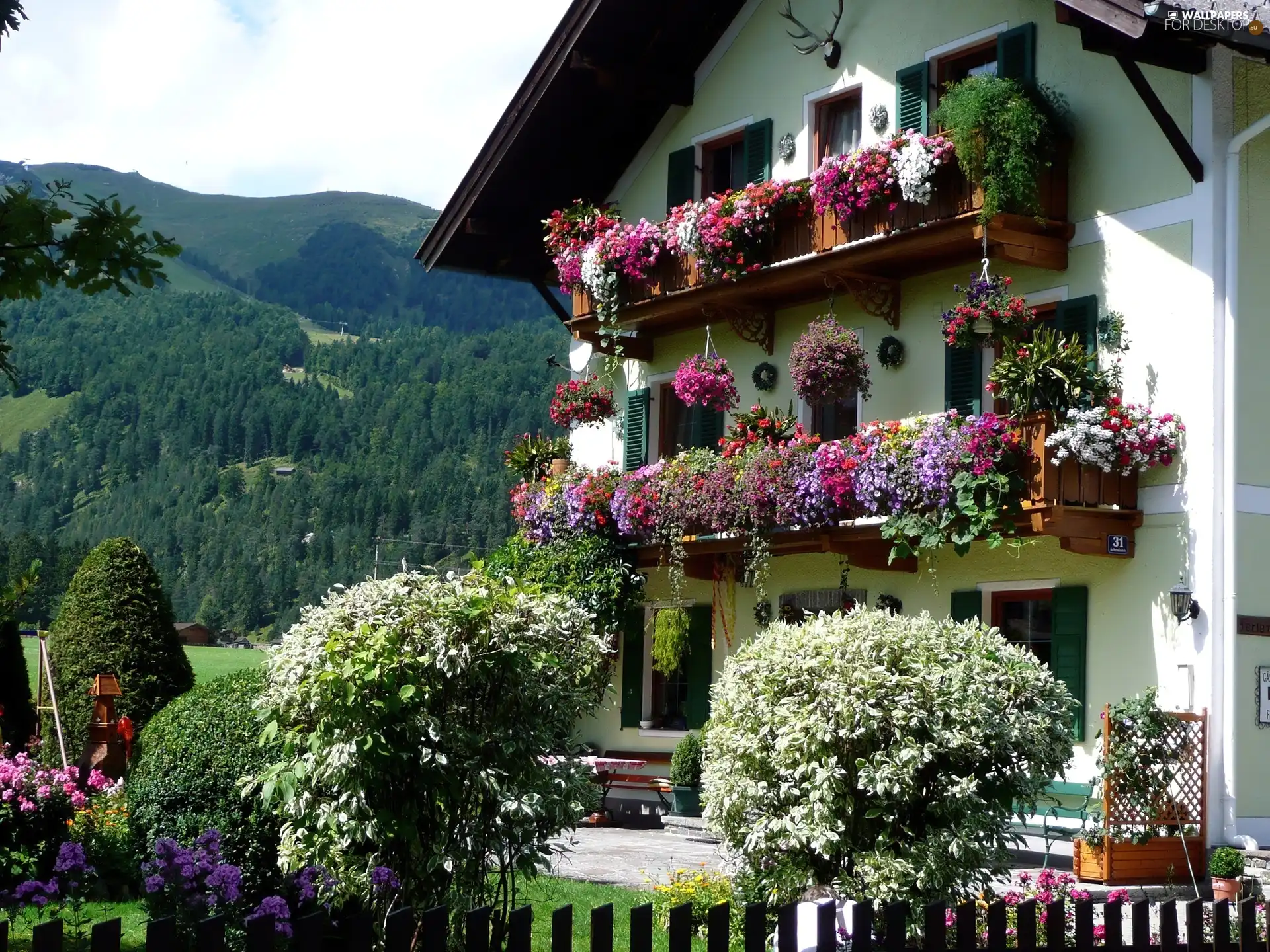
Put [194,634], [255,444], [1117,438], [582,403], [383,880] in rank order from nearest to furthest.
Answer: [383,880]
[1117,438]
[582,403]
[194,634]
[255,444]

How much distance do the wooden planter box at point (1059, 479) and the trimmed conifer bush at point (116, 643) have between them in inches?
378

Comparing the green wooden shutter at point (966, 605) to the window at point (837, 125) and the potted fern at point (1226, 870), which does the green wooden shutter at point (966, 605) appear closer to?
the potted fern at point (1226, 870)

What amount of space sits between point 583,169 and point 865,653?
42.2 ft

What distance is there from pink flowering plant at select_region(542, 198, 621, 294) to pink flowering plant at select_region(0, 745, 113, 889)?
9.42 meters

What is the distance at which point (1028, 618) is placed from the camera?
1508 cm

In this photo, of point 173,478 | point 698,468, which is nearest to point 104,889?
point 698,468

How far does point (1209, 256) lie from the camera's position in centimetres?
1345

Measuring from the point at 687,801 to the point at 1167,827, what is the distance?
19.4 feet

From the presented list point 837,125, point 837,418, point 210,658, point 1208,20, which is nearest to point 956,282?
point 837,418

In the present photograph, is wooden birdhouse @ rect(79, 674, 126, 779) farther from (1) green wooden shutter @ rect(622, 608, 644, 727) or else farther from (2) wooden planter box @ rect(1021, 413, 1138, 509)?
(2) wooden planter box @ rect(1021, 413, 1138, 509)

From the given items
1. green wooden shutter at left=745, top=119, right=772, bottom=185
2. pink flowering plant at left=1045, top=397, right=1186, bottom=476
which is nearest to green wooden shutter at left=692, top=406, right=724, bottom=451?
green wooden shutter at left=745, top=119, right=772, bottom=185

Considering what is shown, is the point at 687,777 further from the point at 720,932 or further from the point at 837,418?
the point at 720,932

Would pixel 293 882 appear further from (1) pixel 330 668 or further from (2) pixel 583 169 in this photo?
(2) pixel 583 169

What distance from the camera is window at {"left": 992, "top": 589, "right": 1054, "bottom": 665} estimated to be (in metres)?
14.8
